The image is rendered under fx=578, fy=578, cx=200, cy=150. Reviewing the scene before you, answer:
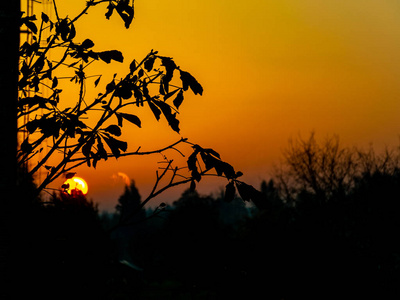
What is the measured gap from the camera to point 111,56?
14.0 feet

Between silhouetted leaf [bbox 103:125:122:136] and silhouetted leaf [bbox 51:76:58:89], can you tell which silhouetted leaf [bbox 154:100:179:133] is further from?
silhouetted leaf [bbox 51:76:58:89]

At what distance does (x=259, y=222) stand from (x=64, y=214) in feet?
89.2

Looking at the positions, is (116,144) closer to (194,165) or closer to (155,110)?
(155,110)

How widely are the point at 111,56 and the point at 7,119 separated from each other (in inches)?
45.7

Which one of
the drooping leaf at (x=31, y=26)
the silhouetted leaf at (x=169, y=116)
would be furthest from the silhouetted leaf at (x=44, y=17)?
the silhouetted leaf at (x=169, y=116)

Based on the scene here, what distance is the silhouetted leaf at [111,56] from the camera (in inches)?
167

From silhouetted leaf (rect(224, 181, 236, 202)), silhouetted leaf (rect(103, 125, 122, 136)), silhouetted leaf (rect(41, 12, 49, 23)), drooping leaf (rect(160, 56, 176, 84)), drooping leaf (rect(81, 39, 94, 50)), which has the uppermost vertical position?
silhouetted leaf (rect(41, 12, 49, 23))

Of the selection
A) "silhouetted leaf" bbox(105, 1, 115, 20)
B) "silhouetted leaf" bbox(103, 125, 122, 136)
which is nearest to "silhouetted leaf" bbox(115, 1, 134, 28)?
"silhouetted leaf" bbox(105, 1, 115, 20)

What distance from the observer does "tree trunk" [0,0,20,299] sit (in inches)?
129

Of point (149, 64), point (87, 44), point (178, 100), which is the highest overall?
point (87, 44)

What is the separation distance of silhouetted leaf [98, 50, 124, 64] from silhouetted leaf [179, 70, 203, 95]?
0.51 meters

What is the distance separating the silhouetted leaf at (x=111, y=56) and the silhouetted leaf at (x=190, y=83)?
1.68 ft

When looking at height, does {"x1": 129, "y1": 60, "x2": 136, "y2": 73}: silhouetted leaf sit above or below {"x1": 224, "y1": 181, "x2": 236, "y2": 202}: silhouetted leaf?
above

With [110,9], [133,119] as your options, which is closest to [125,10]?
[110,9]
